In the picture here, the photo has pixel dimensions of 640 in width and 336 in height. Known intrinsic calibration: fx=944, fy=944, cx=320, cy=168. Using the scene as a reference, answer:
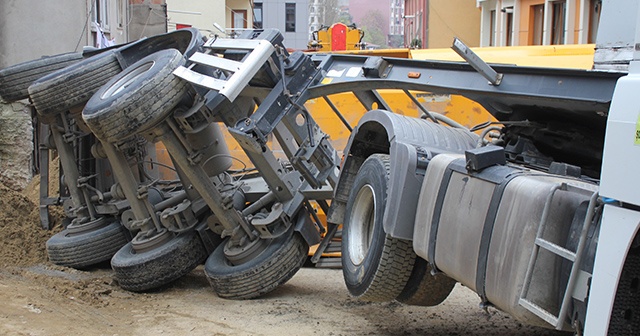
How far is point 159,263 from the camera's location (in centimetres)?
889

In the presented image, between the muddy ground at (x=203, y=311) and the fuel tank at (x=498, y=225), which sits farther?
the muddy ground at (x=203, y=311)

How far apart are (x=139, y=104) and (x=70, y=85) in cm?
129

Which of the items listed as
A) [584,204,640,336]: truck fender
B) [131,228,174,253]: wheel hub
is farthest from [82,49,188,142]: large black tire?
[584,204,640,336]: truck fender

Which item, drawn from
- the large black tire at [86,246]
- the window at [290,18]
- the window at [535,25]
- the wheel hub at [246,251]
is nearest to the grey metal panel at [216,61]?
the wheel hub at [246,251]

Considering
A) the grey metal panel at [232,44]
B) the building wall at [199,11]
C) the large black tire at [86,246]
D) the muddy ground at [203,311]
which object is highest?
the building wall at [199,11]

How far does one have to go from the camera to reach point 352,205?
23.1ft

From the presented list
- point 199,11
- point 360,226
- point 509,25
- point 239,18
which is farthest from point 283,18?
point 360,226

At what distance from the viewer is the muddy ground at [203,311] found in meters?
7.20

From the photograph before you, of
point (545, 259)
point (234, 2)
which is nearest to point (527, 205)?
point (545, 259)

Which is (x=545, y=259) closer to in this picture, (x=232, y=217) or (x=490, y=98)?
(x=490, y=98)

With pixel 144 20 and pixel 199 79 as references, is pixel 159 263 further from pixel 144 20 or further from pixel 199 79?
pixel 144 20

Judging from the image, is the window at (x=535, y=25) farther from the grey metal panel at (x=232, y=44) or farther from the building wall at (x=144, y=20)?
the grey metal panel at (x=232, y=44)

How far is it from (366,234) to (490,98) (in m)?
1.44

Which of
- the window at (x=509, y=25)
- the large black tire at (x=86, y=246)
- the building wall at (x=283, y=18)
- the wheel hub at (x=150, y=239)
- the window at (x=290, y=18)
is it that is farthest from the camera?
the window at (x=290, y=18)
